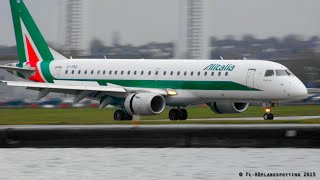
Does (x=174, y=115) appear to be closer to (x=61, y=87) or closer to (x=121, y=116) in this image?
(x=121, y=116)

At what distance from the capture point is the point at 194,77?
1903 inches

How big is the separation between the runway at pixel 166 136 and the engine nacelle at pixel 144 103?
52.5ft

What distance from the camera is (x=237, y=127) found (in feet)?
99.2

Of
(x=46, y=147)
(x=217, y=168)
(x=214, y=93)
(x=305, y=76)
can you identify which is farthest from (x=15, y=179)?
(x=305, y=76)

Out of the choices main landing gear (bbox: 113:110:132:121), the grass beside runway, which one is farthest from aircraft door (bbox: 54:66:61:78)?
main landing gear (bbox: 113:110:132:121)

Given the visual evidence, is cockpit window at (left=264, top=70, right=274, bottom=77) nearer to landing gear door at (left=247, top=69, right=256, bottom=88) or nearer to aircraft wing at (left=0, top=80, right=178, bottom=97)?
landing gear door at (left=247, top=69, right=256, bottom=88)

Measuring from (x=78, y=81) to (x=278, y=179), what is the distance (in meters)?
27.9

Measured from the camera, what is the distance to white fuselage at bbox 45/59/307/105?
151 feet

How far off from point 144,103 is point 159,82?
2.80m

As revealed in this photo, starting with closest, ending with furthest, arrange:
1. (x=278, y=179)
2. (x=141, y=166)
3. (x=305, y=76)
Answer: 1. (x=278, y=179)
2. (x=141, y=166)
3. (x=305, y=76)

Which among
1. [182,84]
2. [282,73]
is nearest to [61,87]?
[182,84]

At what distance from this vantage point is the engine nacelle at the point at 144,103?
4725 cm

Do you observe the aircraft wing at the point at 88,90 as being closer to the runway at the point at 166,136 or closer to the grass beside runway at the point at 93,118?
the grass beside runway at the point at 93,118

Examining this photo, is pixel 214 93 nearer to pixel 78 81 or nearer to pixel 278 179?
pixel 78 81
